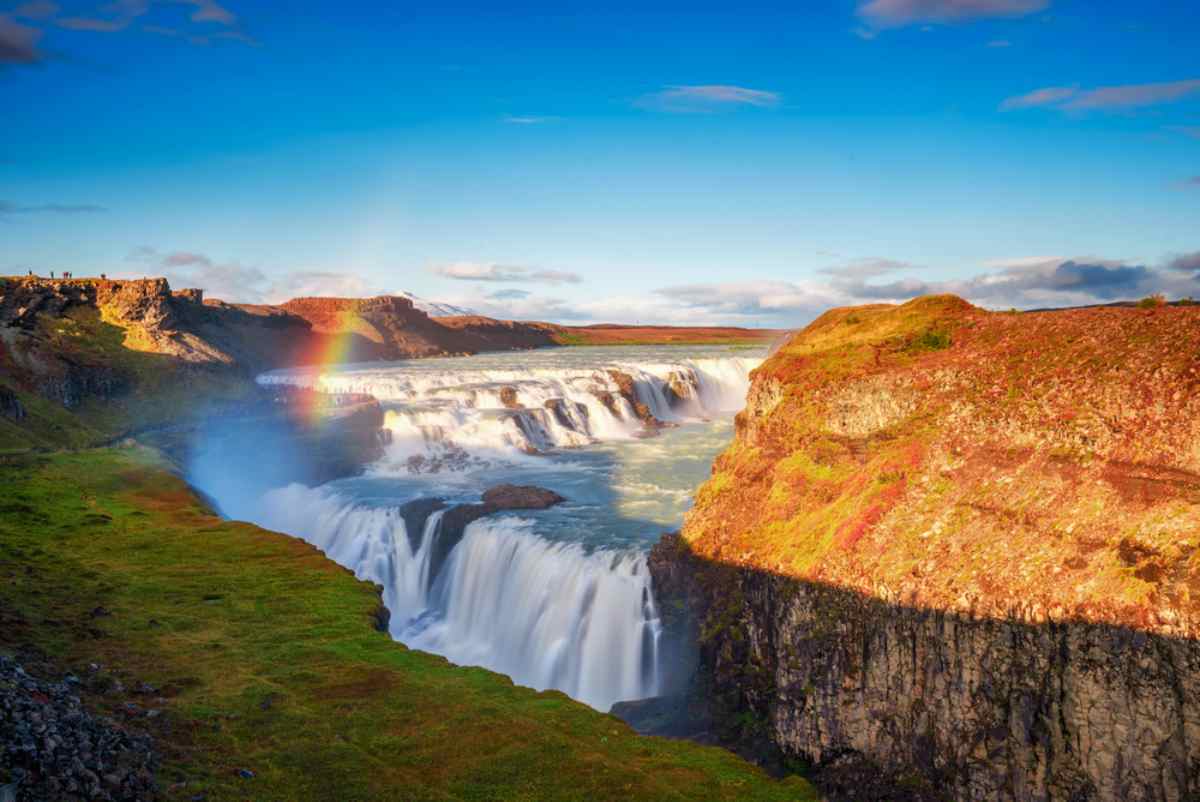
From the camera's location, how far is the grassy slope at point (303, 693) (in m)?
14.5

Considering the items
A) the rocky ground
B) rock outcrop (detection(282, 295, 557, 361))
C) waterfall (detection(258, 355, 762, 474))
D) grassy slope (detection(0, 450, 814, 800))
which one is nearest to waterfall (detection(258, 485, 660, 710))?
grassy slope (detection(0, 450, 814, 800))

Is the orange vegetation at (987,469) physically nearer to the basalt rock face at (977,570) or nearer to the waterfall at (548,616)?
the basalt rock face at (977,570)

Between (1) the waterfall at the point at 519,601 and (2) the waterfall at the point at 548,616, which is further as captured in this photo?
(1) the waterfall at the point at 519,601

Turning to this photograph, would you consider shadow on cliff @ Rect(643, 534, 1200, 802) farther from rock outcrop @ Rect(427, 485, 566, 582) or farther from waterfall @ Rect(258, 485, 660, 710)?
rock outcrop @ Rect(427, 485, 566, 582)

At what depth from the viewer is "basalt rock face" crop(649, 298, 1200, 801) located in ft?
46.7

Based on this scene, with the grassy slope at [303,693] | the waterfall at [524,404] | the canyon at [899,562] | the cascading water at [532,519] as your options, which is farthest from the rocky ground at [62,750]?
the waterfall at [524,404]

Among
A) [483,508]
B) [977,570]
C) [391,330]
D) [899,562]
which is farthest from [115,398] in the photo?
[391,330]

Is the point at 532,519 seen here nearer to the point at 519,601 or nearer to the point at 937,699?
the point at 519,601

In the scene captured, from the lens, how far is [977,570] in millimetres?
17203

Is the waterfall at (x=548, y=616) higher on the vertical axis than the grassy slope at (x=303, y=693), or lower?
lower

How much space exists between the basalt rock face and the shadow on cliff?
40mm

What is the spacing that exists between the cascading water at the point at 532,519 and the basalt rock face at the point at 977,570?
16.0 ft

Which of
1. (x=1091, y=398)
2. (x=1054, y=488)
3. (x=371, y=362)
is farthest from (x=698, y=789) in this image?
(x=371, y=362)

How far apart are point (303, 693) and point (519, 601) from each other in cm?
1556
